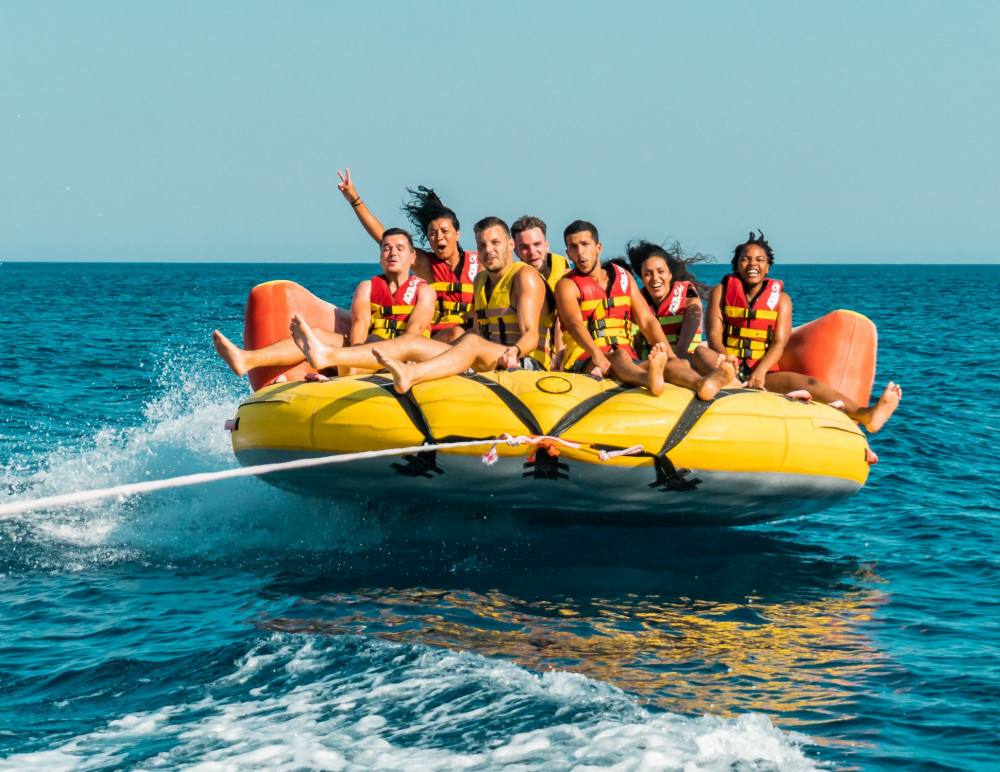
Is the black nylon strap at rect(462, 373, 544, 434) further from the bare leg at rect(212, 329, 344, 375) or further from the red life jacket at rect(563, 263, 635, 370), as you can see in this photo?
the bare leg at rect(212, 329, 344, 375)

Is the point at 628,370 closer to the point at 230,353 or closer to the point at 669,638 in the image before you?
the point at 669,638

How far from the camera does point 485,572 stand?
220 inches

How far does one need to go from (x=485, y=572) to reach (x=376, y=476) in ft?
2.59

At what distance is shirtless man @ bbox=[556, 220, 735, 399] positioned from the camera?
5785 mm

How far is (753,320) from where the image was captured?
6.29 metres

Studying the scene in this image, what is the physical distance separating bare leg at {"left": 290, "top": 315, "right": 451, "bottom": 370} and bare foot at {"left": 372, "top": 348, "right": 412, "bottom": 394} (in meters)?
0.27

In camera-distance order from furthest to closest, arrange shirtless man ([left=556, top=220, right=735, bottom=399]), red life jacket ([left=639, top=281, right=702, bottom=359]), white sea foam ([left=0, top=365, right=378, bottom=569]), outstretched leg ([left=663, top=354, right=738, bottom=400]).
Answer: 1. red life jacket ([left=639, top=281, right=702, bottom=359])
2. white sea foam ([left=0, top=365, right=378, bottom=569])
3. shirtless man ([left=556, top=220, right=735, bottom=399])
4. outstretched leg ([left=663, top=354, right=738, bottom=400])

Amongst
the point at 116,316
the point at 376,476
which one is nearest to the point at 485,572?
the point at 376,476

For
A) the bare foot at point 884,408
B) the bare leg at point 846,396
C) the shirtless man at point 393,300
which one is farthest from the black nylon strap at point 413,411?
the bare foot at point 884,408

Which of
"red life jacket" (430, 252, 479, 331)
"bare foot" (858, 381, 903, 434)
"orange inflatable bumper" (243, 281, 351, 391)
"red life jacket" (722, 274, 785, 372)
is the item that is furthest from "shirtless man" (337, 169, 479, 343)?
"bare foot" (858, 381, 903, 434)

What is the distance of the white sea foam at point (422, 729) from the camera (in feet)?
11.2

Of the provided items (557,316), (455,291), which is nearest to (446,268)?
(455,291)

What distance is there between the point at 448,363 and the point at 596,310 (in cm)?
96

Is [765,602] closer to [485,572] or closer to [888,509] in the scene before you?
[485,572]
